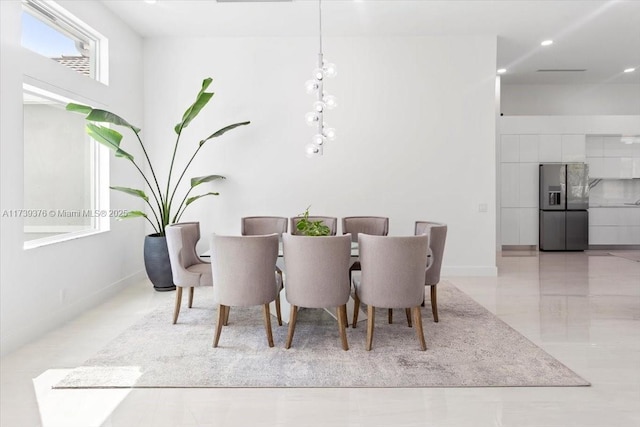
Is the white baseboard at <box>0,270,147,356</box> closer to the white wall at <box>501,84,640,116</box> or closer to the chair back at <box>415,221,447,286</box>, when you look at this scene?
the chair back at <box>415,221,447,286</box>

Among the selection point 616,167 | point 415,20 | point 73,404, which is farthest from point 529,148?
point 73,404

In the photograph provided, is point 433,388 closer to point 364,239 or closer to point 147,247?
point 364,239

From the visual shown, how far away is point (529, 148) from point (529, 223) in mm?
1477

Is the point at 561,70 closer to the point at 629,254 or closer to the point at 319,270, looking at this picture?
the point at 629,254

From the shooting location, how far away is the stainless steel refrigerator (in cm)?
830

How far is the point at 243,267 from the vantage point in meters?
3.29

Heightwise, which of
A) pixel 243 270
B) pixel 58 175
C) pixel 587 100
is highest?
pixel 587 100

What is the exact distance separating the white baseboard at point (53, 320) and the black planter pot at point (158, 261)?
48 centimetres

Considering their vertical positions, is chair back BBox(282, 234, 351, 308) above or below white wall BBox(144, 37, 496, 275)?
below

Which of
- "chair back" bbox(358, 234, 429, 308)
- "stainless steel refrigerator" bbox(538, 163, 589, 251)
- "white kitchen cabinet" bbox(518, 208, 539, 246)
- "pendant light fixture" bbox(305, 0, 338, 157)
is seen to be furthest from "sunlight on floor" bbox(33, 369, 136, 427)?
"stainless steel refrigerator" bbox(538, 163, 589, 251)

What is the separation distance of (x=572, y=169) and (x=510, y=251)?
1.97m

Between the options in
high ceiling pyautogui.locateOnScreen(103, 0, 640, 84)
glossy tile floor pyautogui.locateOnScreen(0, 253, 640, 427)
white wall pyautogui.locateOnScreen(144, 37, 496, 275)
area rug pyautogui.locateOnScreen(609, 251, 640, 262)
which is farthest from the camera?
area rug pyautogui.locateOnScreen(609, 251, 640, 262)

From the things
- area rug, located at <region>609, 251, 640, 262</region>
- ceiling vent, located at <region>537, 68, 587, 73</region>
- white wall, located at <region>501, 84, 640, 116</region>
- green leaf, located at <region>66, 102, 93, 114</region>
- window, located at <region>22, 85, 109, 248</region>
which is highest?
ceiling vent, located at <region>537, 68, 587, 73</region>

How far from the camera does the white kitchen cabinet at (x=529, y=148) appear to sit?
8.41 meters
